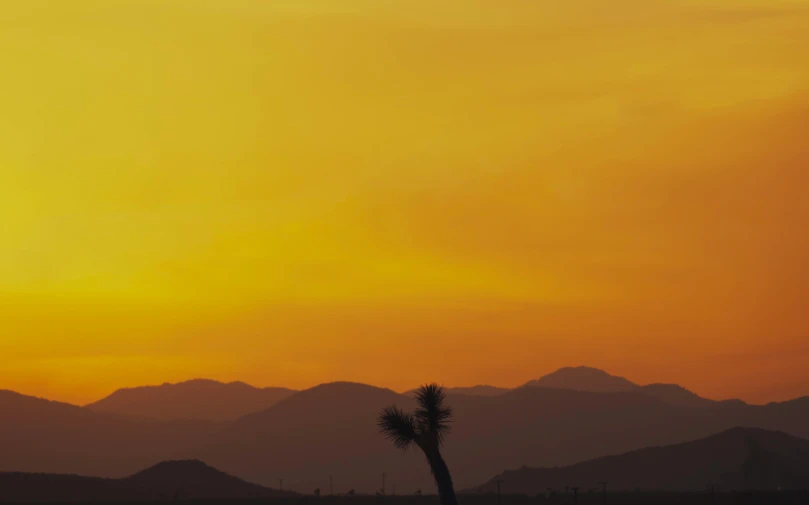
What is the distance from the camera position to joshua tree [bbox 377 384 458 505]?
53188 mm

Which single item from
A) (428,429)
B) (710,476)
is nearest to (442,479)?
(428,429)

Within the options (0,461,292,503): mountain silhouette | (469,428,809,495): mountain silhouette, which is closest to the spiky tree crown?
(0,461,292,503): mountain silhouette

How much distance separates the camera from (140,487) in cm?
14612

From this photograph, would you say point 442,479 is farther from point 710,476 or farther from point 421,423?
point 710,476

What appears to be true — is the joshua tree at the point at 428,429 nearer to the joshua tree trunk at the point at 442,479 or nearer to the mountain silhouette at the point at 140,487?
the joshua tree trunk at the point at 442,479

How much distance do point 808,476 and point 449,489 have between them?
145 meters

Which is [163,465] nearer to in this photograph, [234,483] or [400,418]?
[234,483]

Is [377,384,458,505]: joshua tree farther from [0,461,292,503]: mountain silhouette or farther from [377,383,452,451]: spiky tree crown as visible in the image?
[0,461,292,503]: mountain silhouette

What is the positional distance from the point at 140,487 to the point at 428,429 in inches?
3945

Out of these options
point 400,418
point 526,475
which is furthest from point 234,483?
point 400,418

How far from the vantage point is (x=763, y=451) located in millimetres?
193875

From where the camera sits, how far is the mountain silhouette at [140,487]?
449ft

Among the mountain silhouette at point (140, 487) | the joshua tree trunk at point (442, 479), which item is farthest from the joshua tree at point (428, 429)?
the mountain silhouette at point (140, 487)

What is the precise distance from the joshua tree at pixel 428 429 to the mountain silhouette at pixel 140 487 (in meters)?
75.3
